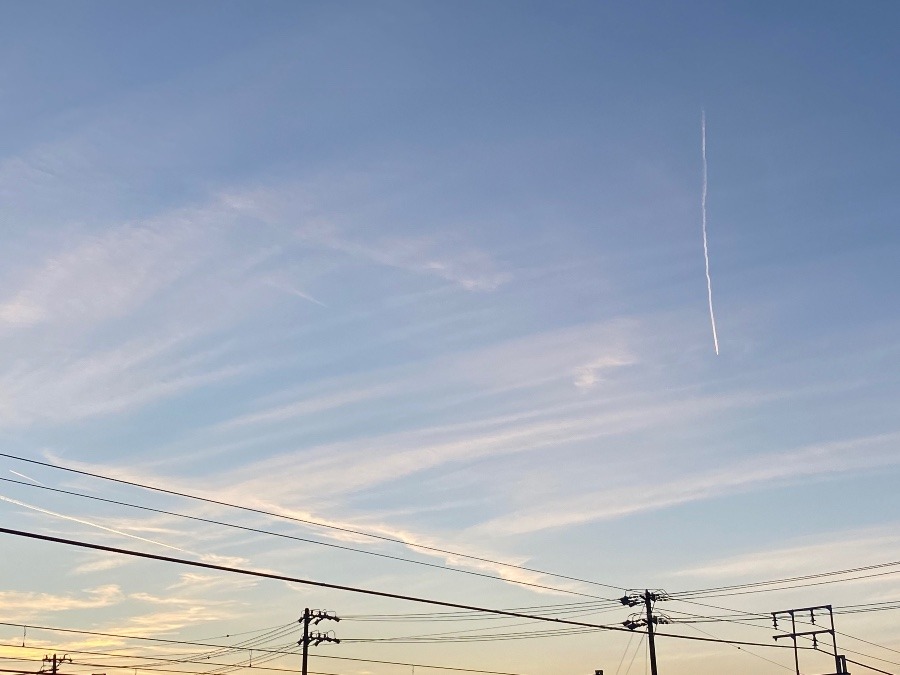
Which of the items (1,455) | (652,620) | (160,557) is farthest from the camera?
(652,620)

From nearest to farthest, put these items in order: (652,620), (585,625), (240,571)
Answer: (240,571) < (585,625) < (652,620)

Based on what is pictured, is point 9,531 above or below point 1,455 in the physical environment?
below

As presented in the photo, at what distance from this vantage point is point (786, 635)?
275 ft

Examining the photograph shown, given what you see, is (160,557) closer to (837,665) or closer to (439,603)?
(439,603)

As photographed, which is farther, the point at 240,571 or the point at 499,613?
the point at 499,613

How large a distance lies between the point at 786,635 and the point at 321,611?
4111cm

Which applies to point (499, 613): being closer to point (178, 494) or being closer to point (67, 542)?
point (178, 494)

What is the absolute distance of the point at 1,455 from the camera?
28625 mm

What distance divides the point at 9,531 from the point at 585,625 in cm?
4008

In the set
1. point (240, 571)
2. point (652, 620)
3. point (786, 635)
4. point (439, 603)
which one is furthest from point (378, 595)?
point (786, 635)

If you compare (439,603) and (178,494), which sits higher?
(178,494)

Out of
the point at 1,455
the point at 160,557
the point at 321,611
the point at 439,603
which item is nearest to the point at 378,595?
the point at 439,603

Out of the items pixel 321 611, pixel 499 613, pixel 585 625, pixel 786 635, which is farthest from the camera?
pixel 786 635

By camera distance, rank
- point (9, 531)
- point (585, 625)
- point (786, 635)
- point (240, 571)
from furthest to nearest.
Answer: point (786, 635), point (585, 625), point (240, 571), point (9, 531)
